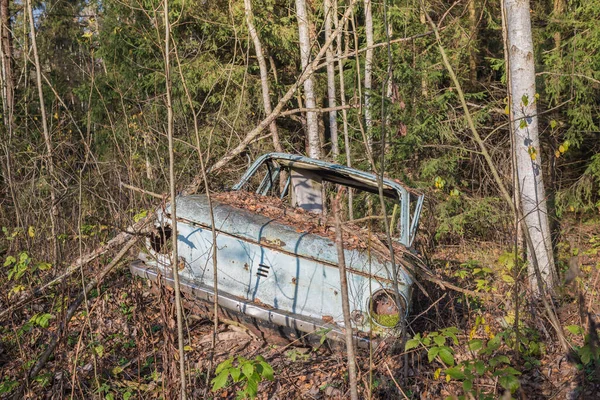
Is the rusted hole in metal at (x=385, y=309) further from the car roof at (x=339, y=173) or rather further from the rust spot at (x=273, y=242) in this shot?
the car roof at (x=339, y=173)

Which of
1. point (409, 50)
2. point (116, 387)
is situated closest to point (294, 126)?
point (409, 50)

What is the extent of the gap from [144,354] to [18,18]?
2253 centimetres

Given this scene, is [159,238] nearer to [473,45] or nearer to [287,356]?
[287,356]

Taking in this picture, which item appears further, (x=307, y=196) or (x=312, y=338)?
(x=307, y=196)

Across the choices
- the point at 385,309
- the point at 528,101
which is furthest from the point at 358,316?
the point at 528,101

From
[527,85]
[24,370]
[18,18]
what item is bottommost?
[24,370]

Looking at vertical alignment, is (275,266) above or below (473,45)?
below

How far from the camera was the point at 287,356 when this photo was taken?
16.7 feet

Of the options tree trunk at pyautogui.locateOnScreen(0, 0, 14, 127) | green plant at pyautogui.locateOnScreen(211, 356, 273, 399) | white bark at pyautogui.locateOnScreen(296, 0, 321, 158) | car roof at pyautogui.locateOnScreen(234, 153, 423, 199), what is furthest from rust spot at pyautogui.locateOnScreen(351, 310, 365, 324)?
white bark at pyautogui.locateOnScreen(296, 0, 321, 158)

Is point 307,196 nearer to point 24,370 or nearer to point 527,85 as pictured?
point 527,85

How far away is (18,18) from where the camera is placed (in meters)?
23.6

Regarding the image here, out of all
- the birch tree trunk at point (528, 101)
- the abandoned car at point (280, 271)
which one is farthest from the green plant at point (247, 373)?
the birch tree trunk at point (528, 101)

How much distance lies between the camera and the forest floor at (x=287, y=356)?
446cm

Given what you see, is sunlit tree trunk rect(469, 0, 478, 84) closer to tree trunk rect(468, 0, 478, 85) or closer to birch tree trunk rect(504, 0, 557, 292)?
tree trunk rect(468, 0, 478, 85)
